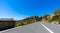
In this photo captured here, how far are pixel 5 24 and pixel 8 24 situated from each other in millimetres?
1665

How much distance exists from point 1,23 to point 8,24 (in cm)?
336

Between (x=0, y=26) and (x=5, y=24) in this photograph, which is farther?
(x=5, y=24)

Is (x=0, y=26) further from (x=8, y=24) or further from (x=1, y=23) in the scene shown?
(x=8, y=24)

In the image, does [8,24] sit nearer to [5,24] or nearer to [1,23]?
[5,24]

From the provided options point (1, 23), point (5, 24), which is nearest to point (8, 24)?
point (5, 24)

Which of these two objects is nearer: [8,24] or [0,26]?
[0,26]

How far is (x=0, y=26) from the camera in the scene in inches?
908

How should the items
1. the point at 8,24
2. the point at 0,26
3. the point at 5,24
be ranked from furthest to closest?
the point at 8,24
the point at 5,24
the point at 0,26

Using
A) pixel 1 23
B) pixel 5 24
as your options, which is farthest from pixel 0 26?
pixel 5 24

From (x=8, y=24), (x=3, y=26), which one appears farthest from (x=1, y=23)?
(x=8, y=24)

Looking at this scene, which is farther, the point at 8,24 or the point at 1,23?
the point at 8,24

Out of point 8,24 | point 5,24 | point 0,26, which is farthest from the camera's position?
point 8,24

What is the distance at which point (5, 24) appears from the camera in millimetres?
25594

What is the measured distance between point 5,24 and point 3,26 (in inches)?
48.1
